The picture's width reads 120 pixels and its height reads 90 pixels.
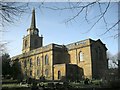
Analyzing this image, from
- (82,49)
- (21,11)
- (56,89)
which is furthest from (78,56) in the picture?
(21,11)

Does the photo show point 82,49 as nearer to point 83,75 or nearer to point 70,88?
point 83,75

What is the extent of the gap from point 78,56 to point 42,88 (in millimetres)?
8350

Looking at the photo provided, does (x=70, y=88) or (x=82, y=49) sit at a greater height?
(x=82, y=49)

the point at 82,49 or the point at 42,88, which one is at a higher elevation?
the point at 82,49

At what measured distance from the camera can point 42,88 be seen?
6.03 m

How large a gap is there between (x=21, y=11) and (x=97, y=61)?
11.7 m

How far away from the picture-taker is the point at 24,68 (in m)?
7.86

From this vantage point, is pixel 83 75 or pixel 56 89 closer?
pixel 56 89

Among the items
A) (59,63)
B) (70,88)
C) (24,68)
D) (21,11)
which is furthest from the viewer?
(59,63)

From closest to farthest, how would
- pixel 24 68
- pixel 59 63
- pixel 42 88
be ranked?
1. pixel 42 88
2. pixel 24 68
3. pixel 59 63

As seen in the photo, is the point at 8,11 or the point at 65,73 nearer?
the point at 8,11

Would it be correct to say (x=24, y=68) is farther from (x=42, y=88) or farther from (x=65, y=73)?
(x=65, y=73)

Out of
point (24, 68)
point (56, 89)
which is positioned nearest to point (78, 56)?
point (24, 68)

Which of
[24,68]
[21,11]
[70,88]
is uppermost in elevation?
[21,11]
